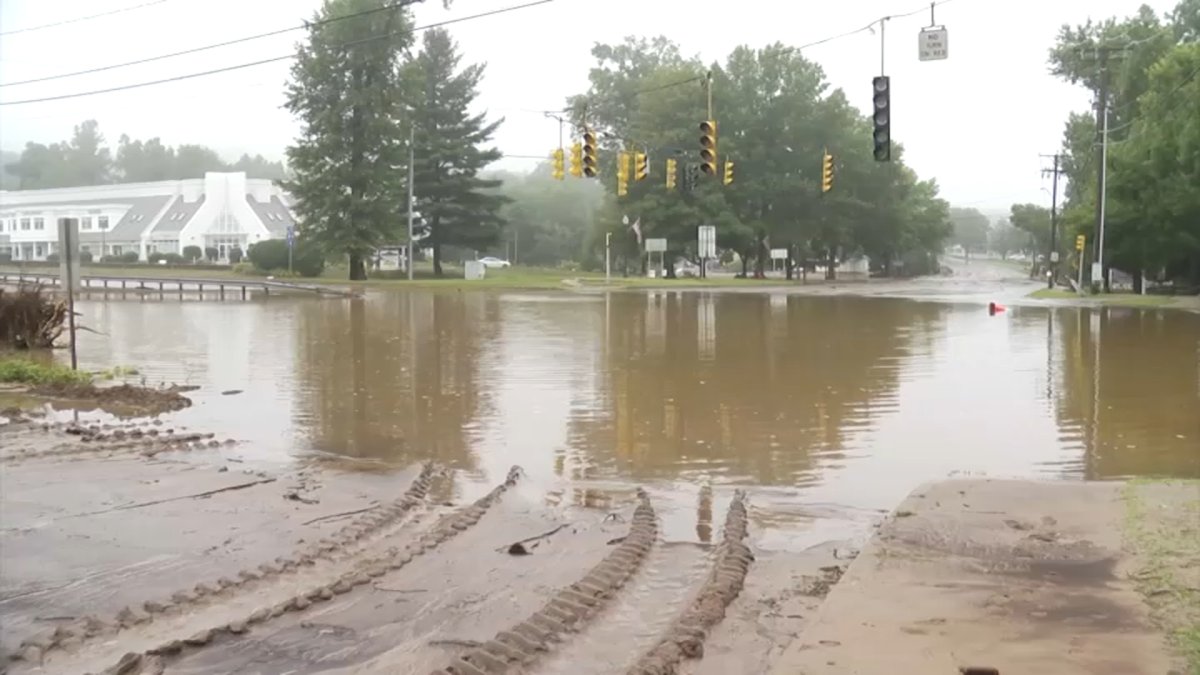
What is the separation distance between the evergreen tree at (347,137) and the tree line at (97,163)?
659 centimetres

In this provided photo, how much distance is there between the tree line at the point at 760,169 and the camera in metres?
76.9

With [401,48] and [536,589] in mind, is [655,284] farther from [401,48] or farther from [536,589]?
[536,589]

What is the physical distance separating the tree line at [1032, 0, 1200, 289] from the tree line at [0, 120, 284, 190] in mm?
42628

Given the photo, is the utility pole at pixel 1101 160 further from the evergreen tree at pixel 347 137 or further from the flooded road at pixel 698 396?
the evergreen tree at pixel 347 137

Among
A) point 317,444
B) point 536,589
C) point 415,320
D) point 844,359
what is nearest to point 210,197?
point 415,320

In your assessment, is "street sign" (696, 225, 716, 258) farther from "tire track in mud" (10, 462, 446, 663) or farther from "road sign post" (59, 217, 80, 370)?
"tire track in mud" (10, 462, 446, 663)

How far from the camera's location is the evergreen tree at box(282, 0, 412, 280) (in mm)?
65062

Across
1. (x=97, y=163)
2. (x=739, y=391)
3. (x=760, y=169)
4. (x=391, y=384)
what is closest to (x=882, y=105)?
(x=739, y=391)

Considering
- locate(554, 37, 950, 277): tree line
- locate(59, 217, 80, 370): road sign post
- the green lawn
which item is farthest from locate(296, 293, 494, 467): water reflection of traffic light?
locate(554, 37, 950, 277): tree line

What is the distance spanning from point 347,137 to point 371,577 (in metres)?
61.6

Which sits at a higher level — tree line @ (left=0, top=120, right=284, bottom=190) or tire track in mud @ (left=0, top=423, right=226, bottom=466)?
tree line @ (left=0, top=120, right=284, bottom=190)

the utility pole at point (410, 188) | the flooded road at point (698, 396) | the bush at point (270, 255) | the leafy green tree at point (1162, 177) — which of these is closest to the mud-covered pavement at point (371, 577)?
the flooded road at point (698, 396)

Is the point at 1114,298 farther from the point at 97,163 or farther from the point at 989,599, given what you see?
the point at 989,599

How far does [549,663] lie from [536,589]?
4.67 ft
